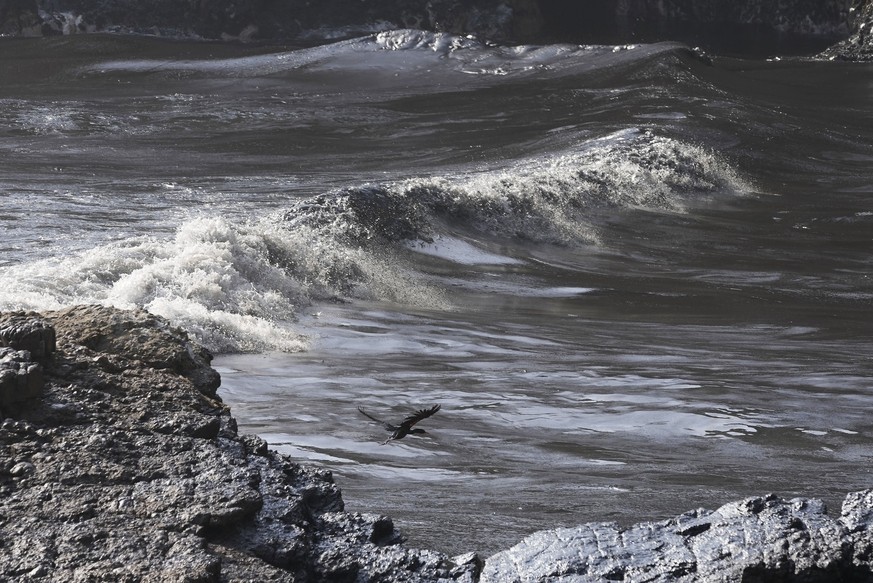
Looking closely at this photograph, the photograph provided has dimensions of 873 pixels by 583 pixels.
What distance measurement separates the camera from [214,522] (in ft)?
9.84

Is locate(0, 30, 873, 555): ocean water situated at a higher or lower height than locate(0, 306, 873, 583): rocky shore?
lower

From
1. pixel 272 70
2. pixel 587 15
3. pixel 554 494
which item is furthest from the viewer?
pixel 587 15

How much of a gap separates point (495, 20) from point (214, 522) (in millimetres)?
31262

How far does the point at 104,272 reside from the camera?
24.7 feet

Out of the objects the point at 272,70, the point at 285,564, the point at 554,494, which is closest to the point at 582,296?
the point at 554,494

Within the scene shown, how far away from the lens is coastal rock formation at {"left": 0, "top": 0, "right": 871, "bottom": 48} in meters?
29.7

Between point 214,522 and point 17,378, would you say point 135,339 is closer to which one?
point 17,378

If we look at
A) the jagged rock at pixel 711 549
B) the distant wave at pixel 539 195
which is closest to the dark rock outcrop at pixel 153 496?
the jagged rock at pixel 711 549

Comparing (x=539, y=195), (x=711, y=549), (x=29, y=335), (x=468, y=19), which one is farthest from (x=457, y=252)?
(x=468, y=19)

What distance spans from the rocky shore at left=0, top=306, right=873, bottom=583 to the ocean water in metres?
0.40

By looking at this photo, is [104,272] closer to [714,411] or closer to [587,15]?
[714,411]

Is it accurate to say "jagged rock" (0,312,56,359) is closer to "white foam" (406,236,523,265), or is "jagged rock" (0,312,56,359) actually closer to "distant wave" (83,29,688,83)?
"white foam" (406,236,523,265)

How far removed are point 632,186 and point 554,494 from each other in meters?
10.1

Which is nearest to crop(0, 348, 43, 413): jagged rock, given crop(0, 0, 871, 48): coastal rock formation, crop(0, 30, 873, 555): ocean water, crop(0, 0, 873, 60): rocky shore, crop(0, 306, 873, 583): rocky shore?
crop(0, 306, 873, 583): rocky shore
